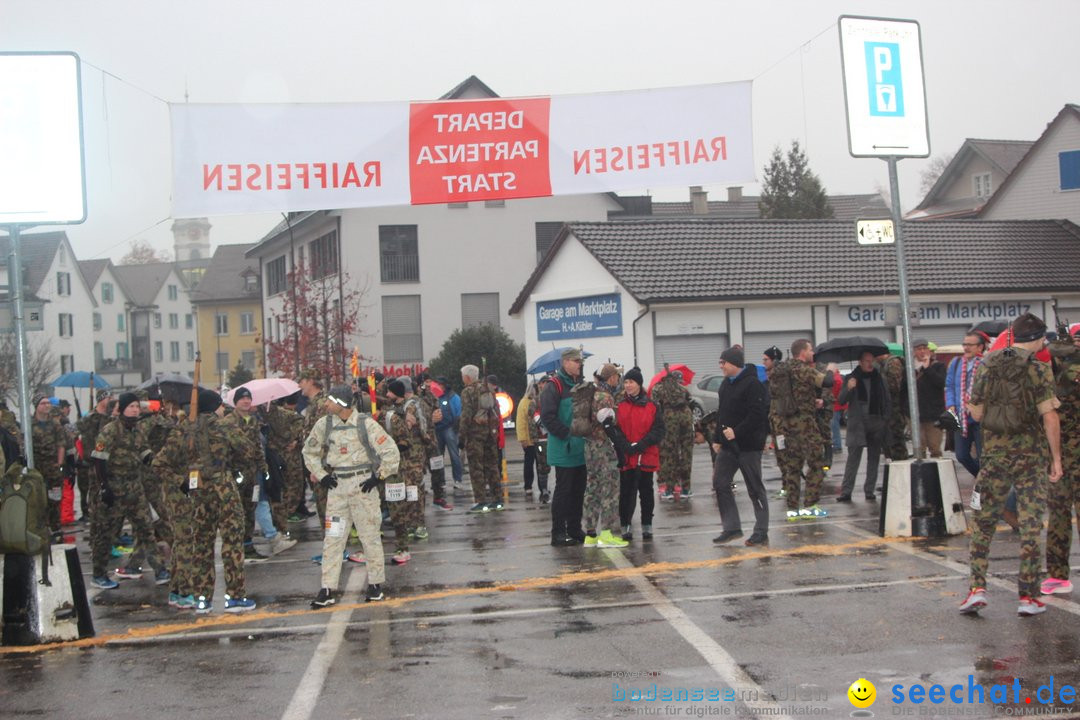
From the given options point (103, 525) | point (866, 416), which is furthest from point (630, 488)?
point (103, 525)

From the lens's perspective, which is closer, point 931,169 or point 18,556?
point 18,556

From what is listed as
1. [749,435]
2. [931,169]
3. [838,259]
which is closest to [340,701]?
[749,435]

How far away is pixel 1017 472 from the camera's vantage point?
7797 mm

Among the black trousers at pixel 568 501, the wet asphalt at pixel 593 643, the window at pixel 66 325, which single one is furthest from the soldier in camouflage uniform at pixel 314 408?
the window at pixel 66 325

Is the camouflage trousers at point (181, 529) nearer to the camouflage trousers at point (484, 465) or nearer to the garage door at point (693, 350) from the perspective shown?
the camouflage trousers at point (484, 465)

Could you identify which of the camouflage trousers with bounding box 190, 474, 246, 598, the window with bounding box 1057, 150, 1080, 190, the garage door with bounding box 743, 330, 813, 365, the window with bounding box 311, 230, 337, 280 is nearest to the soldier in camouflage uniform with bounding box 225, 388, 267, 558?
the camouflage trousers with bounding box 190, 474, 246, 598

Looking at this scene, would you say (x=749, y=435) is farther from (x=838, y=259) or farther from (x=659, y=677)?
(x=838, y=259)

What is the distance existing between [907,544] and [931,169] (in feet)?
287

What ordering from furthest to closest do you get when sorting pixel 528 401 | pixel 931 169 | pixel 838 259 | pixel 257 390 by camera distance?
pixel 931 169, pixel 838 259, pixel 528 401, pixel 257 390

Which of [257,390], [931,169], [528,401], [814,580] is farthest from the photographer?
[931,169]

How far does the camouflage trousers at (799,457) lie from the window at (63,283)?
71.9 meters

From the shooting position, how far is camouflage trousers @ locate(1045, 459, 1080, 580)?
8109 mm

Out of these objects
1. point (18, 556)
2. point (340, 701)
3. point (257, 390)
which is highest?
point (257, 390)

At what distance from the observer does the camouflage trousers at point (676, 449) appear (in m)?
16.2
